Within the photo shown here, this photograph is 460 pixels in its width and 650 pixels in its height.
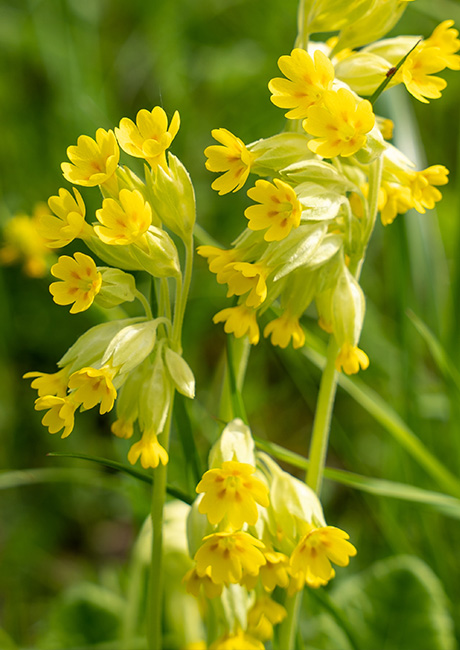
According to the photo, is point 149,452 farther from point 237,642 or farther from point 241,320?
point 237,642

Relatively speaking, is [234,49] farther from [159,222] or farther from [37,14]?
[159,222]

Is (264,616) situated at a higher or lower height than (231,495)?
A: lower

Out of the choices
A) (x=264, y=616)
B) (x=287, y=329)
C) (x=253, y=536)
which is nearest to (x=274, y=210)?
(x=287, y=329)

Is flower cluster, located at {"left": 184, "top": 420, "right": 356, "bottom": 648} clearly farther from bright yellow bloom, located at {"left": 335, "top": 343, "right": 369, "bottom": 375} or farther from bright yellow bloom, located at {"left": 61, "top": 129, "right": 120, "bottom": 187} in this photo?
bright yellow bloom, located at {"left": 61, "top": 129, "right": 120, "bottom": 187}

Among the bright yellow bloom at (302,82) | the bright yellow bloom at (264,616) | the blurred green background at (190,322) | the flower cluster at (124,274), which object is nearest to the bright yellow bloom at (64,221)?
the flower cluster at (124,274)

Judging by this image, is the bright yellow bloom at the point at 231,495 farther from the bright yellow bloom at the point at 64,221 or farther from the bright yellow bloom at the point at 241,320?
the bright yellow bloom at the point at 64,221

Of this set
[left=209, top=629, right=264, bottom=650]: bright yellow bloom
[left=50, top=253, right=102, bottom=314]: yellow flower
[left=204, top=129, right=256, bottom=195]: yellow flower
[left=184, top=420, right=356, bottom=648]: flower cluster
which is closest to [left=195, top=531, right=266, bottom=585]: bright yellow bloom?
[left=184, top=420, right=356, bottom=648]: flower cluster
